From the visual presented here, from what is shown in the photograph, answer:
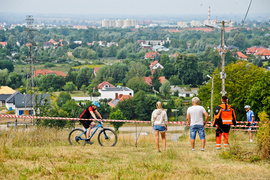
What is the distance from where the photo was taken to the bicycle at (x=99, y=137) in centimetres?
955

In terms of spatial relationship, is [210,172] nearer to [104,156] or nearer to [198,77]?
[104,156]

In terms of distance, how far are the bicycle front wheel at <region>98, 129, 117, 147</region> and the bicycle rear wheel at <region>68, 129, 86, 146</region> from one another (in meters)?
0.39

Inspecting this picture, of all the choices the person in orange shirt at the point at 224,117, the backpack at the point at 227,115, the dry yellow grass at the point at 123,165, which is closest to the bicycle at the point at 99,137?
the dry yellow grass at the point at 123,165

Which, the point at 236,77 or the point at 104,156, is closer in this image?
the point at 104,156

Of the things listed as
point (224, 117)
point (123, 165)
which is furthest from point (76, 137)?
point (224, 117)

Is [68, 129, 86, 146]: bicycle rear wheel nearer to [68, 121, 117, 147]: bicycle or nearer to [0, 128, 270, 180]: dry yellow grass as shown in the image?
[68, 121, 117, 147]: bicycle

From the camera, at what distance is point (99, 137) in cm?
959

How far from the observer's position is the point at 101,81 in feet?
311

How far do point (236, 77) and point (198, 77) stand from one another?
212ft

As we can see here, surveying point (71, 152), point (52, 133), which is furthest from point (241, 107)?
Result: point (71, 152)

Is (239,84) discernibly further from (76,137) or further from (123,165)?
(123,165)

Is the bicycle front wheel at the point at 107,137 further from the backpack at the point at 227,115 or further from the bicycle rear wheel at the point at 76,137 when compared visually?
the backpack at the point at 227,115

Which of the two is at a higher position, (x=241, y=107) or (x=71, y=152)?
(x=71, y=152)

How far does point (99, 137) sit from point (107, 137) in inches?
7.3
